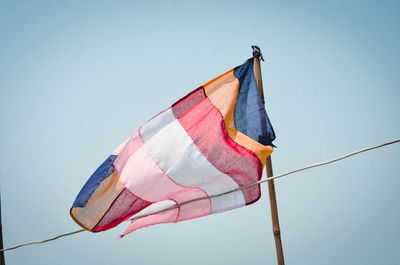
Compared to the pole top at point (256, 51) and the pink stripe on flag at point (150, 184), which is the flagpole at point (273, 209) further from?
the pink stripe on flag at point (150, 184)

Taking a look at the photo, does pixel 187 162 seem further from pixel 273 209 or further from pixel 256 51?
pixel 256 51

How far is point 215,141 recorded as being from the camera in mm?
5648

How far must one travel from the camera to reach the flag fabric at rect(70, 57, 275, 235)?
5.55 metres

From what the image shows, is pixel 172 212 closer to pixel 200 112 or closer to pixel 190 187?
pixel 190 187

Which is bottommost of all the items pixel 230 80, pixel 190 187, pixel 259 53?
pixel 190 187

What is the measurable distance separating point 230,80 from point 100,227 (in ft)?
10.7

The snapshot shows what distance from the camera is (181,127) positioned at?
582 centimetres

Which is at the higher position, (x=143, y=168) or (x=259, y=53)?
(x=259, y=53)

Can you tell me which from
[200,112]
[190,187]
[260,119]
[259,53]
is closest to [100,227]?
[190,187]

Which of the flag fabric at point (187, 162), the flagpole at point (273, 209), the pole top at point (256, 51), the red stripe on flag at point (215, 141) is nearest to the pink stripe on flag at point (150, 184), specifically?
the flag fabric at point (187, 162)

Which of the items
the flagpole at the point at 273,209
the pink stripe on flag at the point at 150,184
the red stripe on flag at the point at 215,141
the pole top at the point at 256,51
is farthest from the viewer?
the pole top at the point at 256,51

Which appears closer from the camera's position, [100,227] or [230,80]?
[100,227]

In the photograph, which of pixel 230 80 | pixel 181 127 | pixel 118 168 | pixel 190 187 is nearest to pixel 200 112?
pixel 181 127

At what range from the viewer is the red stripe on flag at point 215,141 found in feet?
18.0
